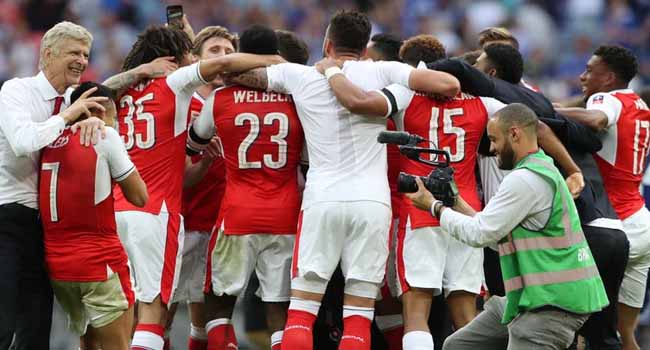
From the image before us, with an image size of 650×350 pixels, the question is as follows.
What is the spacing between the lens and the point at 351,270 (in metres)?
8.34

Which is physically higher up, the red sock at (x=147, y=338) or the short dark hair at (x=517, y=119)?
the short dark hair at (x=517, y=119)

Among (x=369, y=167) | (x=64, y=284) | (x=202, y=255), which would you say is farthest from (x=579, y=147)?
(x=64, y=284)

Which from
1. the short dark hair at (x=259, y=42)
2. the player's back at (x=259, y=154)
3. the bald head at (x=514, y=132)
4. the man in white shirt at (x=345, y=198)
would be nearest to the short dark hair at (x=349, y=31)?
the man in white shirt at (x=345, y=198)

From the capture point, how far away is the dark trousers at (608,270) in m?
8.59

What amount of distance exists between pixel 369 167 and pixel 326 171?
295 mm

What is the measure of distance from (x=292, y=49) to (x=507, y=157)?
8.25 feet

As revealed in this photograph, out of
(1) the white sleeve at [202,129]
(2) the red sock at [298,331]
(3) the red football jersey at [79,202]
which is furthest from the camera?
(1) the white sleeve at [202,129]

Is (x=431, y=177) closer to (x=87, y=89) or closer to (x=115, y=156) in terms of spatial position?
(x=115, y=156)

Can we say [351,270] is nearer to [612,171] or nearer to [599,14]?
[612,171]

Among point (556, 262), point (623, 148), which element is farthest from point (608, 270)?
point (556, 262)

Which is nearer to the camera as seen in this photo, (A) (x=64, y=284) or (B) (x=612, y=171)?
(A) (x=64, y=284)

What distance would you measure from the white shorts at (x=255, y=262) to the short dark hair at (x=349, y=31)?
1.40m

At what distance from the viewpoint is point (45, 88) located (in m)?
7.91

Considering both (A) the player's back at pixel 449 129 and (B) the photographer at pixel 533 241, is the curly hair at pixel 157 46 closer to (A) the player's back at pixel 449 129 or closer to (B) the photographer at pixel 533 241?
(A) the player's back at pixel 449 129
